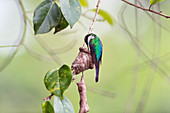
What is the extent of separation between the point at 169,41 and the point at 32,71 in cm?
178

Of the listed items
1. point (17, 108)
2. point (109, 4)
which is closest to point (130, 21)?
point (109, 4)

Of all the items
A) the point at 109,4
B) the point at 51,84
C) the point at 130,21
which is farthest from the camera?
the point at 130,21

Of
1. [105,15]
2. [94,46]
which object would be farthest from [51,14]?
[105,15]

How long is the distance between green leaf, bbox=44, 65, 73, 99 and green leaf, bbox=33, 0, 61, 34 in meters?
0.13

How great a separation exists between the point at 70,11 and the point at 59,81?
0.17 metres

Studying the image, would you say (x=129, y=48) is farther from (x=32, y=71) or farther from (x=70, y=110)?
(x=70, y=110)

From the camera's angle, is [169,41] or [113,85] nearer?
[169,41]

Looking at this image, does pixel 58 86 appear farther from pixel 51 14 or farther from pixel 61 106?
pixel 51 14

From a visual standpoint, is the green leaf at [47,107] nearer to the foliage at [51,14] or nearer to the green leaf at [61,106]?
the green leaf at [61,106]

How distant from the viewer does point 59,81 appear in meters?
0.50

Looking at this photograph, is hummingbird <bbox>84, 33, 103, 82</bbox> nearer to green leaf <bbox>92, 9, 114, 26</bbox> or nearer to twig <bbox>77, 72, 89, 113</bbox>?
twig <bbox>77, 72, 89, 113</bbox>

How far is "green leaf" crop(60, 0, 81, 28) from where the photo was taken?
1.75 feet

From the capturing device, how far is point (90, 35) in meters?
0.57

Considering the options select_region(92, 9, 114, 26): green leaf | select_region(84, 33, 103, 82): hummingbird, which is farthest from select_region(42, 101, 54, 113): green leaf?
select_region(92, 9, 114, 26): green leaf
